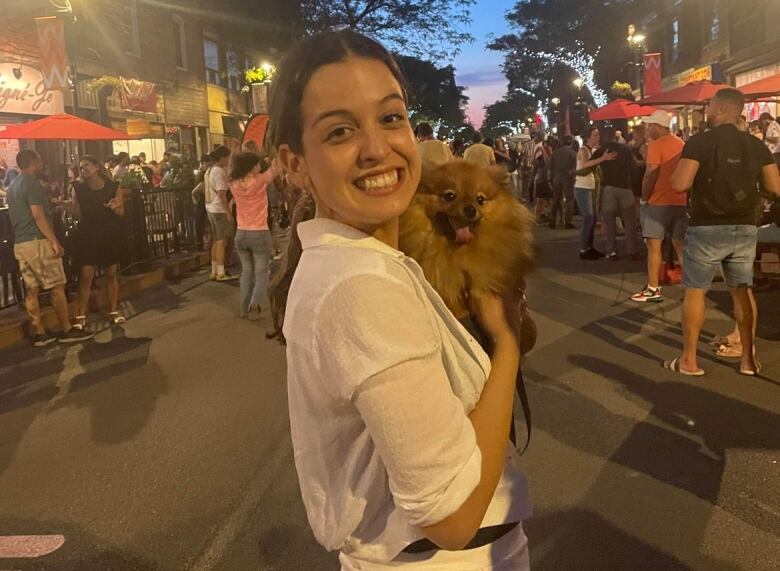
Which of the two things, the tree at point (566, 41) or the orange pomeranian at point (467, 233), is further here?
the tree at point (566, 41)

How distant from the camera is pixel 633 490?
156 inches

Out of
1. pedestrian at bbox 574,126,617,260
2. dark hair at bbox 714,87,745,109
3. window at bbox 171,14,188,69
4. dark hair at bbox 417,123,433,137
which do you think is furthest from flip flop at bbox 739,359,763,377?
window at bbox 171,14,188,69

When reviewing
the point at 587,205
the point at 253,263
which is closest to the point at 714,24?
the point at 587,205

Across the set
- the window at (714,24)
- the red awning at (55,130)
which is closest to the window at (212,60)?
the red awning at (55,130)

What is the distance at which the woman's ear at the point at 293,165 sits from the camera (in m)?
1.29

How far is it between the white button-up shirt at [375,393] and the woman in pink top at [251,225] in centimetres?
745

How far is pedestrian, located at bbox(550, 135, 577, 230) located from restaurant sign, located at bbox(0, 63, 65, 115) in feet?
37.7

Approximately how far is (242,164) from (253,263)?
1.19 metres

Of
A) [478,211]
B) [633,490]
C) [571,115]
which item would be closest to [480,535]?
[478,211]

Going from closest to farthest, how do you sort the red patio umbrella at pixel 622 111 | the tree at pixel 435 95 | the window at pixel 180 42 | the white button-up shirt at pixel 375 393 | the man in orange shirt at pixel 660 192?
the white button-up shirt at pixel 375 393
the man in orange shirt at pixel 660 192
the red patio umbrella at pixel 622 111
the window at pixel 180 42
the tree at pixel 435 95

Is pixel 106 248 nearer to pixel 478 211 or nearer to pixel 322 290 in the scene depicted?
pixel 478 211

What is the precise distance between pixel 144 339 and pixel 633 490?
581 cm

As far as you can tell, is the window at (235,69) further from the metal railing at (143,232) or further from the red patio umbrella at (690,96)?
the red patio umbrella at (690,96)

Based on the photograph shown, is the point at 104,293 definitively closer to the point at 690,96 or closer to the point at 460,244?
the point at 460,244
